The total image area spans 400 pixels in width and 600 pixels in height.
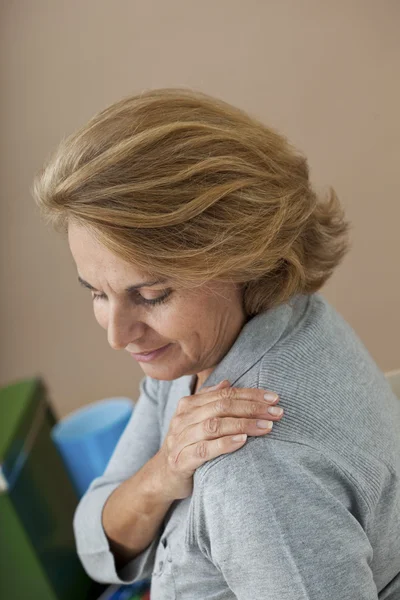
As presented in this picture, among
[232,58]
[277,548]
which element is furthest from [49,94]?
[277,548]

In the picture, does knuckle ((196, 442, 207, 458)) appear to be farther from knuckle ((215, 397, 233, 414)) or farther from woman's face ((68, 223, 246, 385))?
woman's face ((68, 223, 246, 385))

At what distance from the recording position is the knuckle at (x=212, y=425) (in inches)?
31.3

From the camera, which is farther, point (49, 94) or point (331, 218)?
point (49, 94)

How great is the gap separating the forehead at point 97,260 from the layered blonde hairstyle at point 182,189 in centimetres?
2

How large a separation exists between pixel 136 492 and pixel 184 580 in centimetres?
18

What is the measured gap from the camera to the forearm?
990mm

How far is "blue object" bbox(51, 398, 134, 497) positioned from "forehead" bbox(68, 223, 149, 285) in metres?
1.17

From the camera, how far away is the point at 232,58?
1943 mm

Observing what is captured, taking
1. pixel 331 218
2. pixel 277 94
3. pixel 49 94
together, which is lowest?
pixel 331 218

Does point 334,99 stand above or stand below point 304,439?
above

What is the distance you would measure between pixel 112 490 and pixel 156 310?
506mm

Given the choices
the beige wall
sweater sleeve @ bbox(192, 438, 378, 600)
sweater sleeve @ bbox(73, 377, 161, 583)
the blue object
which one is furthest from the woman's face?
the beige wall

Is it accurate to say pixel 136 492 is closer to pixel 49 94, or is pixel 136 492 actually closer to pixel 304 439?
pixel 304 439

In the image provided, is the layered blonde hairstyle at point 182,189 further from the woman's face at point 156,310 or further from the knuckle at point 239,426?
the knuckle at point 239,426
